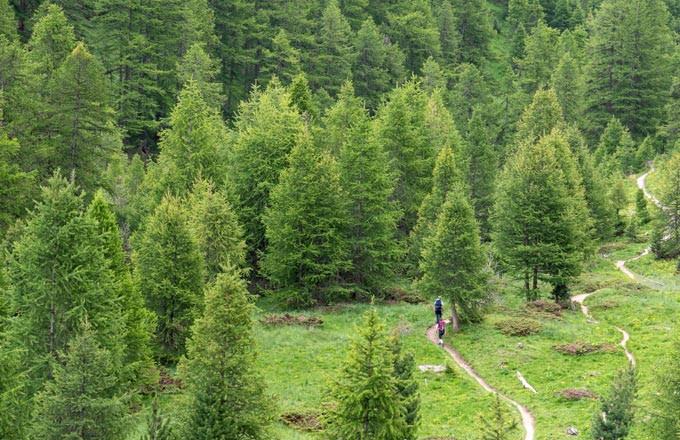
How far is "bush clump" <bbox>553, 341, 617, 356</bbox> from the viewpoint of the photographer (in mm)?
37594

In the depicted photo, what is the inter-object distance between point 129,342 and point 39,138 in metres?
23.0

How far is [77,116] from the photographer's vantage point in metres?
48.1

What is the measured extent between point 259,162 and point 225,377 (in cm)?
3354

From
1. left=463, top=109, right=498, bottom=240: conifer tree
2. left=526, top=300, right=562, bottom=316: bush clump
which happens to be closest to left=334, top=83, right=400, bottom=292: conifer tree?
left=526, top=300, right=562, bottom=316: bush clump

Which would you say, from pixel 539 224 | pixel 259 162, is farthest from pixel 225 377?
pixel 259 162

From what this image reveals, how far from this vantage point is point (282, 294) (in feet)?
162

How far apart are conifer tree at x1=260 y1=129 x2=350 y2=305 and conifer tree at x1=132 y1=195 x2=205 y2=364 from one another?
40.1 ft

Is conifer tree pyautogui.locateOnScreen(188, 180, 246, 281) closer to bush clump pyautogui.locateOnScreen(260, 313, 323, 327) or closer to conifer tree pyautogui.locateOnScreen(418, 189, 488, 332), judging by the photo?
bush clump pyautogui.locateOnScreen(260, 313, 323, 327)

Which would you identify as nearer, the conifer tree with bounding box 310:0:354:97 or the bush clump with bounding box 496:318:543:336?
the bush clump with bounding box 496:318:543:336

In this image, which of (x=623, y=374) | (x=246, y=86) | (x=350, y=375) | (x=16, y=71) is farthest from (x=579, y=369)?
(x=246, y=86)

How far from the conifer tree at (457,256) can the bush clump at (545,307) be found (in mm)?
5997

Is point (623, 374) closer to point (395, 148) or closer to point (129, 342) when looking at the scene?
point (129, 342)

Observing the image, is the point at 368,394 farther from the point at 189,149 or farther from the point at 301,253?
the point at 189,149

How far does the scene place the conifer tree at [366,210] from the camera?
169ft
